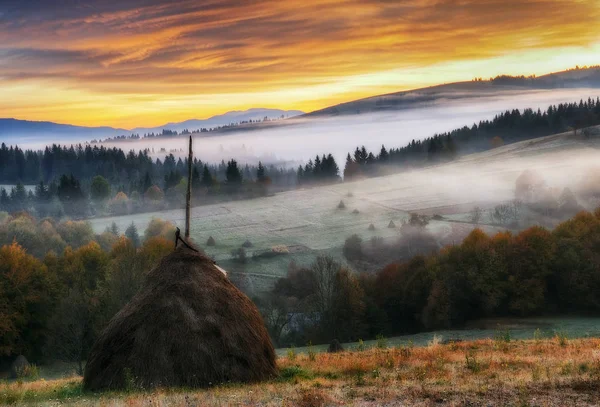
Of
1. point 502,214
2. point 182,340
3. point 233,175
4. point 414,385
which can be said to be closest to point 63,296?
point 182,340

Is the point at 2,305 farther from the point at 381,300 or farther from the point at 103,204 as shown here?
the point at 103,204

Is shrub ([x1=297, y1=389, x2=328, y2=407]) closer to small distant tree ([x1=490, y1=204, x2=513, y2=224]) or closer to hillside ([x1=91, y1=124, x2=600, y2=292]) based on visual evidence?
hillside ([x1=91, y1=124, x2=600, y2=292])

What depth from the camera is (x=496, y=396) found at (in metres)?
14.0

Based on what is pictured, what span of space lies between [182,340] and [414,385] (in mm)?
7300

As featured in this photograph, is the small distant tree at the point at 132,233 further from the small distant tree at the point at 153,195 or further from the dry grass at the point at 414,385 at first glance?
the dry grass at the point at 414,385

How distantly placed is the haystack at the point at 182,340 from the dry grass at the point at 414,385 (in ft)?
3.08

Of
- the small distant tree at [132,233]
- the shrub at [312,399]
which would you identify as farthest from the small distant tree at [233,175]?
the shrub at [312,399]

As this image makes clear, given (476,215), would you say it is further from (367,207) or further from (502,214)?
(367,207)

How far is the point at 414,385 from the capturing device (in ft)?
51.2

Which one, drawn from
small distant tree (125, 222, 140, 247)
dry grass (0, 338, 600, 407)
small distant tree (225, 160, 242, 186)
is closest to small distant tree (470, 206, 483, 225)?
small distant tree (125, 222, 140, 247)

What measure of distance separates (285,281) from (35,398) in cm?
8486

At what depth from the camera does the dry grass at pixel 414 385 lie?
556 inches

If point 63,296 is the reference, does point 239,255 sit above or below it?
below

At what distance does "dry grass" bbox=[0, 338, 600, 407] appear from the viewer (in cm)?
1412
